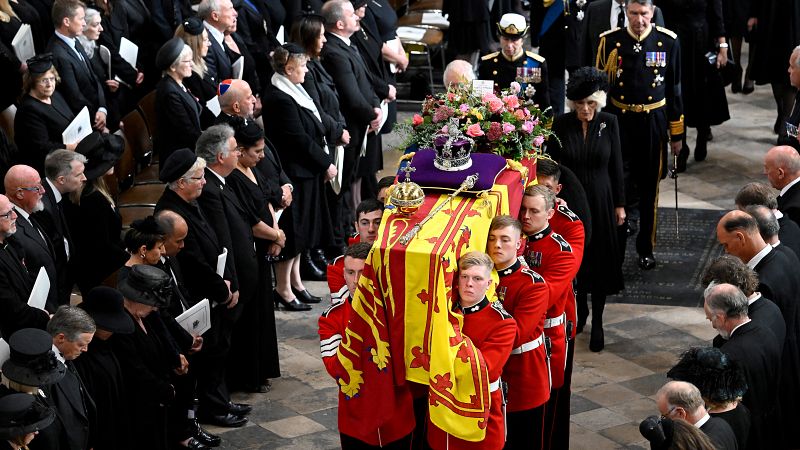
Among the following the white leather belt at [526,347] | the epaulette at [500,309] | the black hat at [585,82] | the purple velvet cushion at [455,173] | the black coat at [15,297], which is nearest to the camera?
the epaulette at [500,309]

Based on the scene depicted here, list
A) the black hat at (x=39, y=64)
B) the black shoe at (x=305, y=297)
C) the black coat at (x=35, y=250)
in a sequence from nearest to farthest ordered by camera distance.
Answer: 1. the black coat at (x=35, y=250)
2. the black hat at (x=39, y=64)
3. the black shoe at (x=305, y=297)

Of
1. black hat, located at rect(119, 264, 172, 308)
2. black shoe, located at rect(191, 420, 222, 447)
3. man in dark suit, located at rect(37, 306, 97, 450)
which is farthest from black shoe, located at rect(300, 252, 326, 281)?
man in dark suit, located at rect(37, 306, 97, 450)

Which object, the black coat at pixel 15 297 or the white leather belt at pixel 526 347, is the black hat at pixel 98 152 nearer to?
the black coat at pixel 15 297

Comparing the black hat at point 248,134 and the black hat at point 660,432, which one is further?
the black hat at point 248,134

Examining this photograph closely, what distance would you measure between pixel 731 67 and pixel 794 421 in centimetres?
631

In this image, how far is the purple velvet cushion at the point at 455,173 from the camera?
7480 mm

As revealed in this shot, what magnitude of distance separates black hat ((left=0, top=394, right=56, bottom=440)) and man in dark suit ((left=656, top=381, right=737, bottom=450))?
9.77ft

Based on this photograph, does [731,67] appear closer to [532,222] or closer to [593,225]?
[593,225]

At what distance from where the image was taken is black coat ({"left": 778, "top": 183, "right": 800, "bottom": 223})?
9391mm

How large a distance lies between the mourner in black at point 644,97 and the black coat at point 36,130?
4.51 meters

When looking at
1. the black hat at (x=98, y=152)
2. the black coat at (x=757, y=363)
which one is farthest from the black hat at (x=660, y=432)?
the black hat at (x=98, y=152)

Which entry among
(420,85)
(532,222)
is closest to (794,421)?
(532,222)

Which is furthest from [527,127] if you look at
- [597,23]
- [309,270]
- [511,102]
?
[597,23]

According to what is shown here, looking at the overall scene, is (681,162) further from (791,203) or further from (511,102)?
(511,102)
